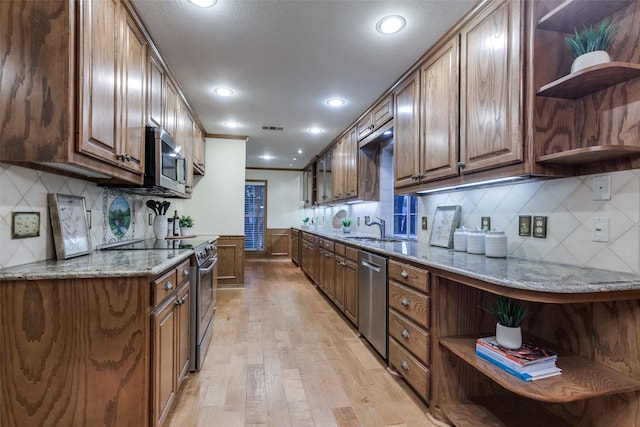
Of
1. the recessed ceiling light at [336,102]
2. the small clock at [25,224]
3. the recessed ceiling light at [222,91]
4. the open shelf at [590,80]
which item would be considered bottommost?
the small clock at [25,224]

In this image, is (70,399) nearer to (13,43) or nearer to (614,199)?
(13,43)

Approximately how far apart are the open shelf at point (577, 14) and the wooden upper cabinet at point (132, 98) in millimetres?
2269

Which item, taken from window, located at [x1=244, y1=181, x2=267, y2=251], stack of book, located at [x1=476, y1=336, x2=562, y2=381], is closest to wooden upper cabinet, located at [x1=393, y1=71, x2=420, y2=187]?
stack of book, located at [x1=476, y1=336, x2=562, y2=381]

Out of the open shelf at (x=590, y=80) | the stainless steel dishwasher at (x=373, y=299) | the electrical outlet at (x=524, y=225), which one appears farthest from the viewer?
the stainless steel dishwasher at (x=373, y=299)

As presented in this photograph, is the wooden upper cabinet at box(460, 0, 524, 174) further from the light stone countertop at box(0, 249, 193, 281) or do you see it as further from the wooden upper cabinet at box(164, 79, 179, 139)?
the wooden upper cabinet at box(164, 79, 179, 139)

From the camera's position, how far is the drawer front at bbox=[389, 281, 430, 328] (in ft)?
6.12

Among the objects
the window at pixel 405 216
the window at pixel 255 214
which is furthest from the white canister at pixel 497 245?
the window at pixel 255 214

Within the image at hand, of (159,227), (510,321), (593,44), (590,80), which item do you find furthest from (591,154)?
(159,227)

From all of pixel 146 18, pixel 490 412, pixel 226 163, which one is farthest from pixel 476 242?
pixel 226 163

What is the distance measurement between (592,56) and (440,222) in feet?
4.89

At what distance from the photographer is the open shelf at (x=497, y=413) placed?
1.64 m

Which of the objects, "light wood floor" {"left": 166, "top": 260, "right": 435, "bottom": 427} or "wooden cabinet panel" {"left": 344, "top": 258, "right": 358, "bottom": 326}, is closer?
"light wood floor" {"left": 166, "top": 260, "right": 435, "bottom": 427}

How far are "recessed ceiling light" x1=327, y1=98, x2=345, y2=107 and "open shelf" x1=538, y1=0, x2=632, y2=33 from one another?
2105 millimetres

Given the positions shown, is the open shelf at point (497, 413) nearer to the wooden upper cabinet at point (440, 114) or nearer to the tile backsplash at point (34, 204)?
the wooden upper cabinet at point (440, 114)
